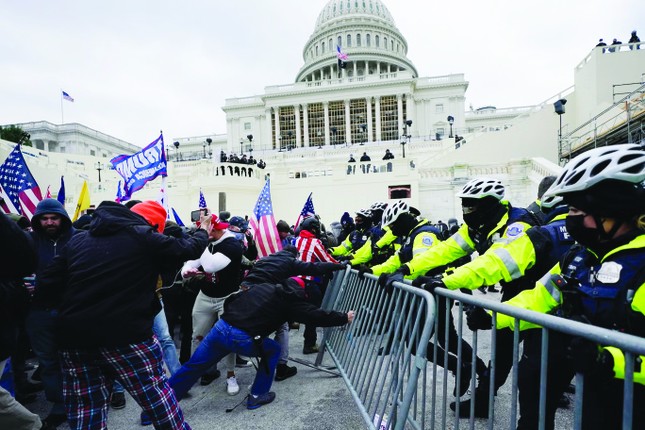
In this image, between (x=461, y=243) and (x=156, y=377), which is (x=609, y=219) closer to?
(x=461, y=243)

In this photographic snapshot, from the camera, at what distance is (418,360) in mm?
2383

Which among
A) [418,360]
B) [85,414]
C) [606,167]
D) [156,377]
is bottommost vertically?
[85,414]

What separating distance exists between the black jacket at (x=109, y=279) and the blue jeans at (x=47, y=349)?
1.14 meters

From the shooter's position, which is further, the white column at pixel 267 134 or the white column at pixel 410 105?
the white column at pixel 267 134

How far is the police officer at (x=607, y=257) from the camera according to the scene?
1.68 metres

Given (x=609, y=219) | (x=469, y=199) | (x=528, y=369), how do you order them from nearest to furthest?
(x=609, y=219), (x=528, y=369), (x=469, y=199)

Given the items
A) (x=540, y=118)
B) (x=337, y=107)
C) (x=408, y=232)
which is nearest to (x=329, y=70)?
(x=337, y=107)

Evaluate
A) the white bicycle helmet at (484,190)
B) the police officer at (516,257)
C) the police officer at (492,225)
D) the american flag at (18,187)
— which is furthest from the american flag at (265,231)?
the police officer at (516,257)

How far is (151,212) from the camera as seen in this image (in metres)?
3.10

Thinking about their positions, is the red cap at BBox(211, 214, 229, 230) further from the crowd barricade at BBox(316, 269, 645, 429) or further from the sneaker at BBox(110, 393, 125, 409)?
the sneaker at BBox(110, 393, 125, 409)

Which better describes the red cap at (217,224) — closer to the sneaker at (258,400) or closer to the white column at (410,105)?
the sneaker at (258,400)

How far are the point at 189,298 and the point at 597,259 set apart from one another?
14.4 feet

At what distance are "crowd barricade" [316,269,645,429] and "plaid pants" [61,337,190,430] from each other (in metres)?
1.56

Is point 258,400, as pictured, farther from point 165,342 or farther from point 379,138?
point 379,138
